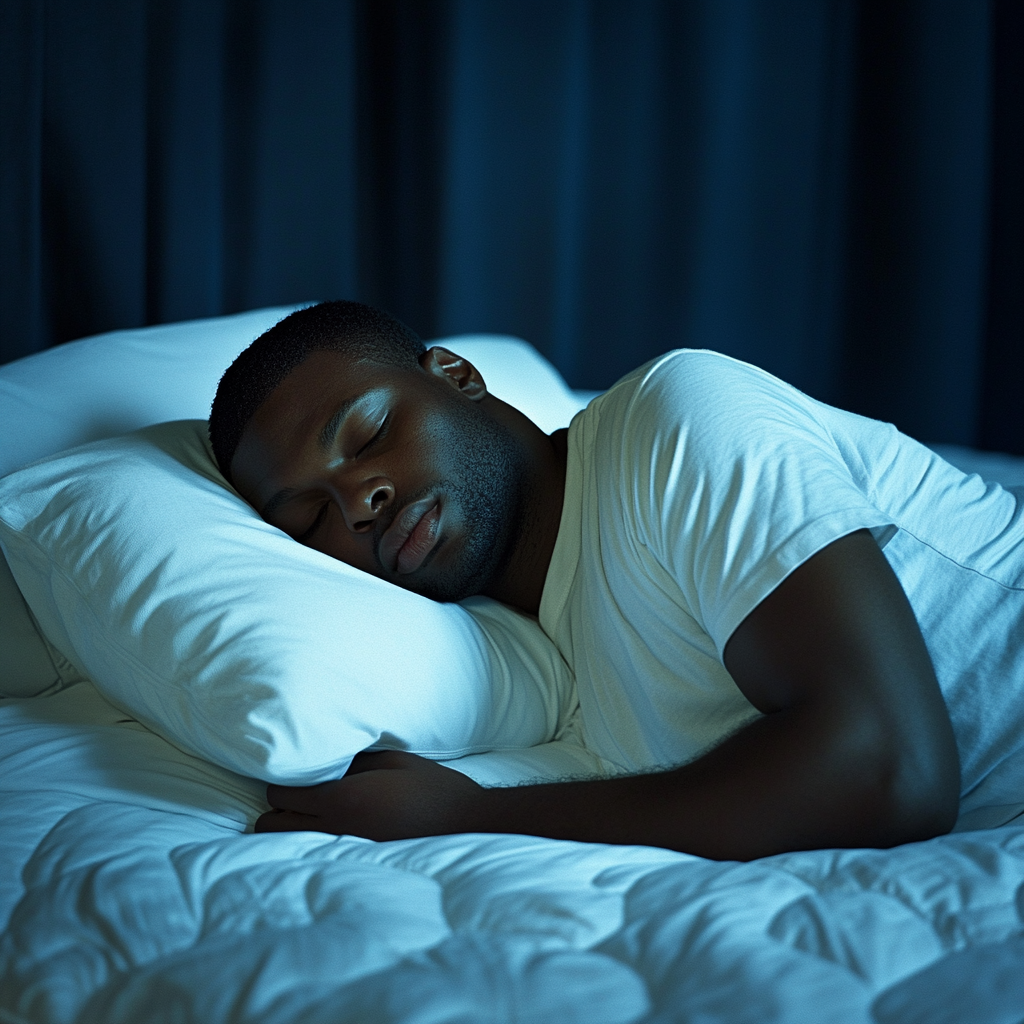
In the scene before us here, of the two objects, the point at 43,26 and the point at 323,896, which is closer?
the point at 323,896

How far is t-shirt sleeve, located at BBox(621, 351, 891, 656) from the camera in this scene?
2.63 ft

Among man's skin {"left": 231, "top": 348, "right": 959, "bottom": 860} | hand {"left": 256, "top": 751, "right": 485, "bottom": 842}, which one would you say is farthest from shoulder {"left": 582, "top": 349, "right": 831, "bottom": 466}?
hand {"left": 256, "top": 751, "right": 485, "bottom": 842}

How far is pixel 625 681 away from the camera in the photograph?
1.04m

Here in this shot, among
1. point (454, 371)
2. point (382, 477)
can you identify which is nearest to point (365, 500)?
point (382, 477)

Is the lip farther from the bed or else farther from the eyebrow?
the bed

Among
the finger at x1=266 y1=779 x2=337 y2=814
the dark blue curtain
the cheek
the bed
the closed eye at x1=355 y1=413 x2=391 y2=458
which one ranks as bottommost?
the finger at x1=266 y1=779 x2=337 y2=814

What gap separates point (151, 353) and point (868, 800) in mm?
1147

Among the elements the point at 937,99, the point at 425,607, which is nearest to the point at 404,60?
the point at 937,99

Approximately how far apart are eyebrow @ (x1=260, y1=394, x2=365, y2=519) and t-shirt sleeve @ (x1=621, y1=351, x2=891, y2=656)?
34cm

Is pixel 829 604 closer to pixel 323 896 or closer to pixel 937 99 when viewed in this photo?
pixel 323 896

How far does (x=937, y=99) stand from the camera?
240 cm

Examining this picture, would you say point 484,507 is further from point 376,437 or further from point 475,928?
point 475,928

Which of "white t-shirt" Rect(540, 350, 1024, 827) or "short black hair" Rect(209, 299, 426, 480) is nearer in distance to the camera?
"white t-shirt" Rect(540, 350, 1024, 827)

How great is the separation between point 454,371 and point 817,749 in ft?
2.47
